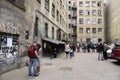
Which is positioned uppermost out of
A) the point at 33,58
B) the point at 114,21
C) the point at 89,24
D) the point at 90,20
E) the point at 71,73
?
the point at 90,20

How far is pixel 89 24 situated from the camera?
59.8 m

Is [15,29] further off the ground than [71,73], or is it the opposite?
[15,29]

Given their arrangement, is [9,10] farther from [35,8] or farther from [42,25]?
[42,25]

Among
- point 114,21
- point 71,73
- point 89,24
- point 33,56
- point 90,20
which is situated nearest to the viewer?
point 33,56

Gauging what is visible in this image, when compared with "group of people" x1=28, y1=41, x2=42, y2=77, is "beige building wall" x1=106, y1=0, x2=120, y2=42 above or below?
above

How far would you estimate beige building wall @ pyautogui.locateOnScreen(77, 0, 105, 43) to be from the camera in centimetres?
5869

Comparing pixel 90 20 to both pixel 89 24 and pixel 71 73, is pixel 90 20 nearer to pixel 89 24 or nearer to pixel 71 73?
pixel 89 24

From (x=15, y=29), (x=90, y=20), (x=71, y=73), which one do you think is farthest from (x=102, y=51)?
(x=90, y=20)

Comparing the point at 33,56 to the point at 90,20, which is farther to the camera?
the point at 90,20

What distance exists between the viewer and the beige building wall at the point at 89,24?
58.7 m

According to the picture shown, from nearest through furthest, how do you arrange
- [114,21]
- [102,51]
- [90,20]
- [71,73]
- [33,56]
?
[33,56], [71,73], [102,51], [114,21], [90,20]

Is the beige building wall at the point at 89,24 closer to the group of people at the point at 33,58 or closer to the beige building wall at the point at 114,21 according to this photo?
the beige building wall at the point at 114,21

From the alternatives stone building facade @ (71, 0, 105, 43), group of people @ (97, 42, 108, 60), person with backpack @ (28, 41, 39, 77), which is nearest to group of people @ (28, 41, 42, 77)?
person with backpack @ (28, 41, 39, 77)

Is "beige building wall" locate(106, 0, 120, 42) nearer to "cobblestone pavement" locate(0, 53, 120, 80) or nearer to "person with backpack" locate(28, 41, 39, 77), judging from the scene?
"cobblestone pavement" locate(0, 53, 120, 80)
